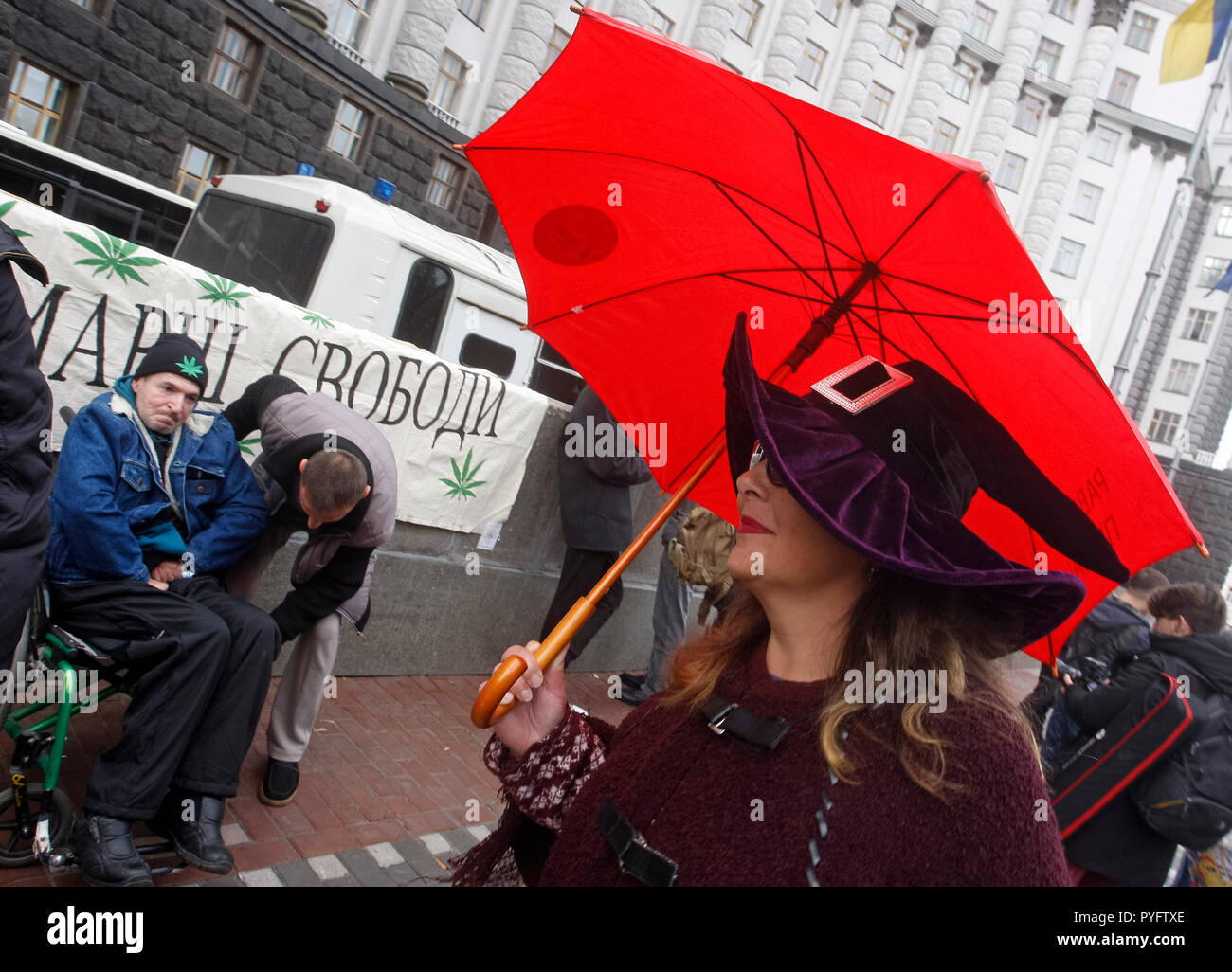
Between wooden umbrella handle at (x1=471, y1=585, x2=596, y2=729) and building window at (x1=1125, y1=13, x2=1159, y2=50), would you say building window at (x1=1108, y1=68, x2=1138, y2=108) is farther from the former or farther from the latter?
wooden umbrella handle at (x1=471, y1=585, x2=596, y2=729)

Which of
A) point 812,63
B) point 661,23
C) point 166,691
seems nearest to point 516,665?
point 166,691

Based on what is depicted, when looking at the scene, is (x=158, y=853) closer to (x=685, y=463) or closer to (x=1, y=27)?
(x=685, y=463)

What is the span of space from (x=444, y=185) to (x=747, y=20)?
42.0 feet

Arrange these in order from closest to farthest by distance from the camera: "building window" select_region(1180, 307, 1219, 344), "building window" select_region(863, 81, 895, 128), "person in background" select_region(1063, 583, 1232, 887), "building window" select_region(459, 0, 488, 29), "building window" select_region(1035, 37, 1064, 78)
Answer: "person in background" select_region(1063, 583, 1232, 887) < "building window" select_region(459, 0, 488, 29) < "building window" select_region(863, 81, 895, 128) < "building window" select_region(1035, 37, 1064, 78) < "building window" select_region(1180, 307, 1219, 344)

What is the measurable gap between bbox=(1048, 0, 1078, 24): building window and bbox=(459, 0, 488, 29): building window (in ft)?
94.8

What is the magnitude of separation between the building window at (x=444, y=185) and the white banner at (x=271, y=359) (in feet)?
51.8

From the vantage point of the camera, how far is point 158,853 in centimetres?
301

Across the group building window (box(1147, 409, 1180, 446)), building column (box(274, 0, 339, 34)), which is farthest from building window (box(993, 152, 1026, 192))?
building column (box(274, 0, 339, 34))

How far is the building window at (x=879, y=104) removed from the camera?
108 ft

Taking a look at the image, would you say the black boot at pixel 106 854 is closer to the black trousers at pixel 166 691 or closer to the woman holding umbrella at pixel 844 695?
the black trousers at pixel 166 691

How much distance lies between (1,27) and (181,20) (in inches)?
102

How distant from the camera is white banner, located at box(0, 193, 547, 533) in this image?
137 inches

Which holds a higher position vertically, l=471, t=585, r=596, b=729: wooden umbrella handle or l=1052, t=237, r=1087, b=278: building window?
l=1052, t=237, r=1087, b=278: building window

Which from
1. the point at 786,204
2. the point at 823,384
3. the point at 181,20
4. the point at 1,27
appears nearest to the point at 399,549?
the point at 786,204
